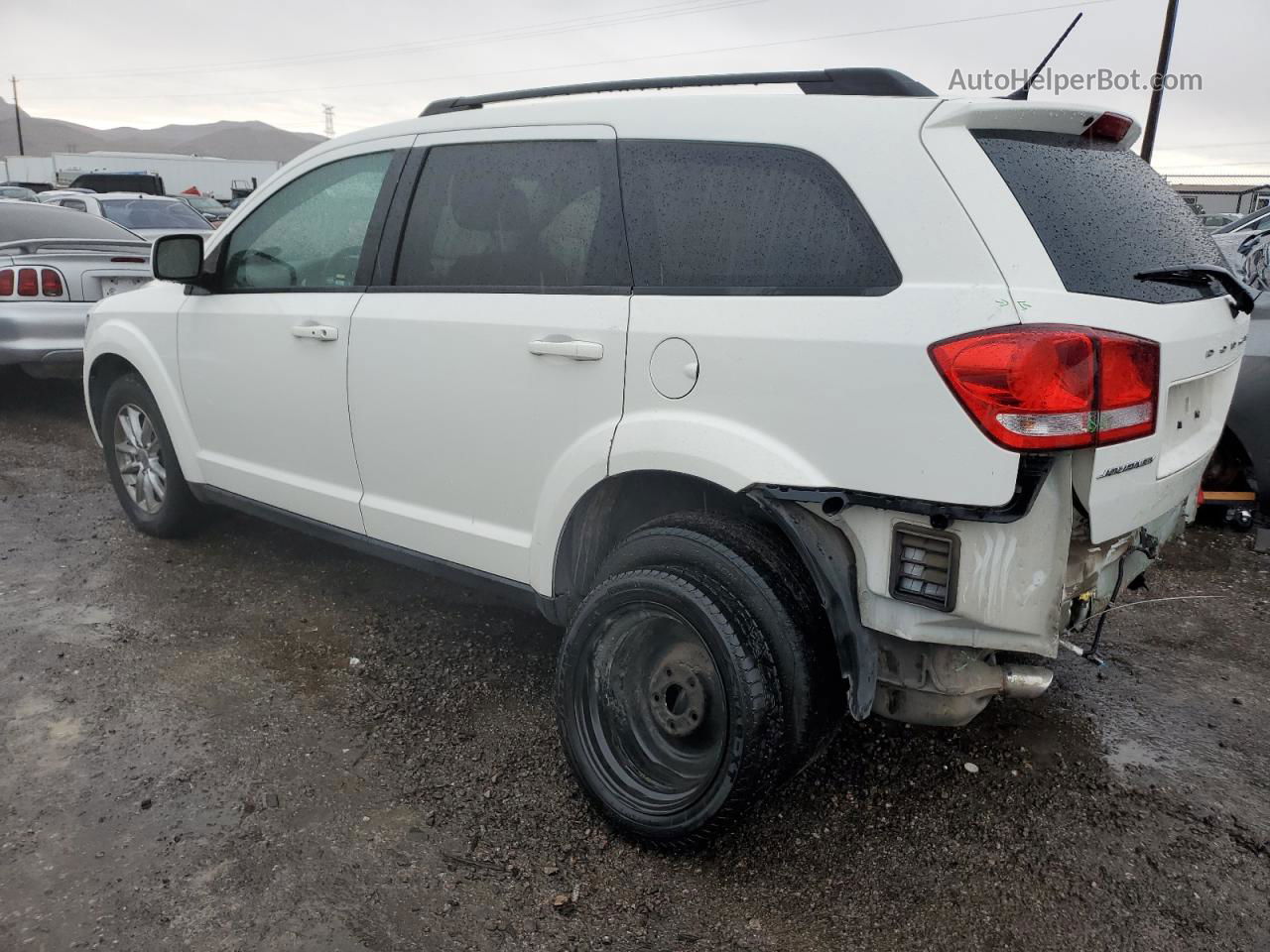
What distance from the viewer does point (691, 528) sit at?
2568 millimetres

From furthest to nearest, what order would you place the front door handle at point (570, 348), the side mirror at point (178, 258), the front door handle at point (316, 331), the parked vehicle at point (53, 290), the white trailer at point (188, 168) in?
1. the white trailer at point (188, 168)
2. the parked vehicle at point (53, 290)
3. the side mirror at point (178, 258)
4. the front door handle at point (316, 331)
5. the front door handle at point (570, 348)

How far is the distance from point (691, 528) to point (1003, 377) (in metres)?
0.88

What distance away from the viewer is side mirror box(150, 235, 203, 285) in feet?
13.0

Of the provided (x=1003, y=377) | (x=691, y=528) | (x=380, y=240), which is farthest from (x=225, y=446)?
(x=1003, y=377)

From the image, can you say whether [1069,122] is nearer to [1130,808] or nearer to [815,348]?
[815,348]

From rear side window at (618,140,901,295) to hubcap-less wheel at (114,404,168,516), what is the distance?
298cm

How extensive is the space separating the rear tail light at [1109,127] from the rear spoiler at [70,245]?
705cm

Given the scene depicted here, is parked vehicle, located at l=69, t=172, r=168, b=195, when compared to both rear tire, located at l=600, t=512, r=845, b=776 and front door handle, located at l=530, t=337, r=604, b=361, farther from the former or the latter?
rear tire, located at l=600, t=512, r=845, b=776

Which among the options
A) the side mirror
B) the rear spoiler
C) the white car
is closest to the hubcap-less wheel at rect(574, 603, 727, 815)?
the side mirror

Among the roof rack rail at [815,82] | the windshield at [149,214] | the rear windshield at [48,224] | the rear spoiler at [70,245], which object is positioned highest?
the roof rack rail at [815,82]

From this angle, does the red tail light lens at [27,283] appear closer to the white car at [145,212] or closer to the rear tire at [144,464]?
the rear tire at [144,464]

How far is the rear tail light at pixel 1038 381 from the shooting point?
81.0 inches

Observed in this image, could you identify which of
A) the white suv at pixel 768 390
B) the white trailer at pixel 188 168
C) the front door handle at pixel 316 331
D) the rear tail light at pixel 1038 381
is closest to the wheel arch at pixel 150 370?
the front door handle at pixel 316 331

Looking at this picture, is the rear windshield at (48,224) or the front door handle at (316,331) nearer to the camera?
the front door handle at (316,331)
